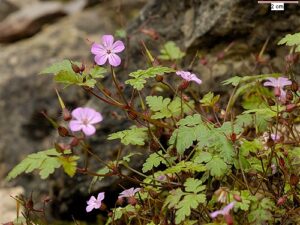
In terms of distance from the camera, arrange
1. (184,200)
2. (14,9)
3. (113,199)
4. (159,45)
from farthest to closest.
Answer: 1. (14,9)
2. (159,45)
3. (113,199)
4. (184,200)

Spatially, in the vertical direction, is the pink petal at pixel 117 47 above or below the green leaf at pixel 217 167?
above

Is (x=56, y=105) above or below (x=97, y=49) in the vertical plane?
below

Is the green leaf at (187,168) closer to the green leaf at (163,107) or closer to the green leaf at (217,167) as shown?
the green leaf at (217,167)

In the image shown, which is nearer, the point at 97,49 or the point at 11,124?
the point at 97,49

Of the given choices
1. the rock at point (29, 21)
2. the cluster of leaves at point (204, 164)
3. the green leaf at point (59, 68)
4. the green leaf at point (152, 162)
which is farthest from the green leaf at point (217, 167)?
the rock at point (29, 21)

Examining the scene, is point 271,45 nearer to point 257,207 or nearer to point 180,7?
point 180,7

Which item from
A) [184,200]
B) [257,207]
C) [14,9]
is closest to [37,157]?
[184,200]

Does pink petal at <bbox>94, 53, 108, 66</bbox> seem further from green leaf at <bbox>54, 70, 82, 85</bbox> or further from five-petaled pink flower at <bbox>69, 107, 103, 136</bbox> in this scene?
five-petaled pink flower at <bbox>69, 107, 103, 136</bbox>
